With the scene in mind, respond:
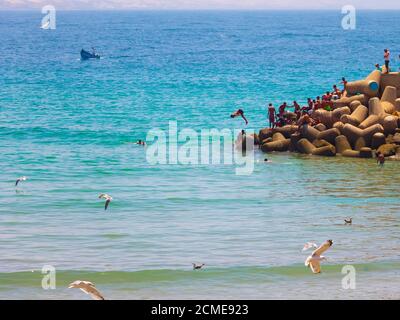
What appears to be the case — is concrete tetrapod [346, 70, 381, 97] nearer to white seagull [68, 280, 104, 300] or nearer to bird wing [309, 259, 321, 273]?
bird wing [309, 259, 321, 273]

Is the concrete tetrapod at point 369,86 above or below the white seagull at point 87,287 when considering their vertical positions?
above

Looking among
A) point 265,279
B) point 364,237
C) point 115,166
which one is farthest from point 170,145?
point 265,279

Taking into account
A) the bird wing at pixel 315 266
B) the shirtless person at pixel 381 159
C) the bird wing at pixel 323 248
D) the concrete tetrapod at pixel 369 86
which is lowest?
the shirtless person at pixel 381 159

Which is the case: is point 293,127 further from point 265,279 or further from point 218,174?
point 265,279

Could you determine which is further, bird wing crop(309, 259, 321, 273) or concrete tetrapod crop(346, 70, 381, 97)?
concrete tetrapod crop(346, 70, 381, 97)

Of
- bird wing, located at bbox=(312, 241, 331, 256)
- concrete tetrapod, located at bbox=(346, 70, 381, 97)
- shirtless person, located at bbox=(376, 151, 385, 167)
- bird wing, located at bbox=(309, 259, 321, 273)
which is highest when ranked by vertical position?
concrete tetrapod, located at bbox=(346, 70, 381, 97)

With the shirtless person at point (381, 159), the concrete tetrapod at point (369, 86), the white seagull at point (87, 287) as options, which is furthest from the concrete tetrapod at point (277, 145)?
the white seagull at point (87, 287)

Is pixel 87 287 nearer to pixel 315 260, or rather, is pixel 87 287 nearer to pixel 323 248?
pixel 323 248

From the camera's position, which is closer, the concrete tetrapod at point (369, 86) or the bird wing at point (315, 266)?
the bird wing at point (315, 266)

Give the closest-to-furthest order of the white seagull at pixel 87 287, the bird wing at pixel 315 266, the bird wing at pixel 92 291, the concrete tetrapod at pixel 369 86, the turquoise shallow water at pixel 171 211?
the white seagull at pixel 87 287
the bird wing at pixel 92 291
the bird wing at pixel 315 266
the turquoise shallow water at pixel 171 211
the concrete tetrapod at pixel 369 86

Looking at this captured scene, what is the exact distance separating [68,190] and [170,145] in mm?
13383

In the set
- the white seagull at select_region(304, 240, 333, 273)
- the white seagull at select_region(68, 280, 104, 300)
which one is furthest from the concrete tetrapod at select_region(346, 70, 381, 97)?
the white seagull at select_region(68, 280, 104, 300)

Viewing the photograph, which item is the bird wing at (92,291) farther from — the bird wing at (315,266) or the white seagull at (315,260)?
the bird wing at (315,266)

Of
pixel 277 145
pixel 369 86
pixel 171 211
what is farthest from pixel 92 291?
pixel 369 86
